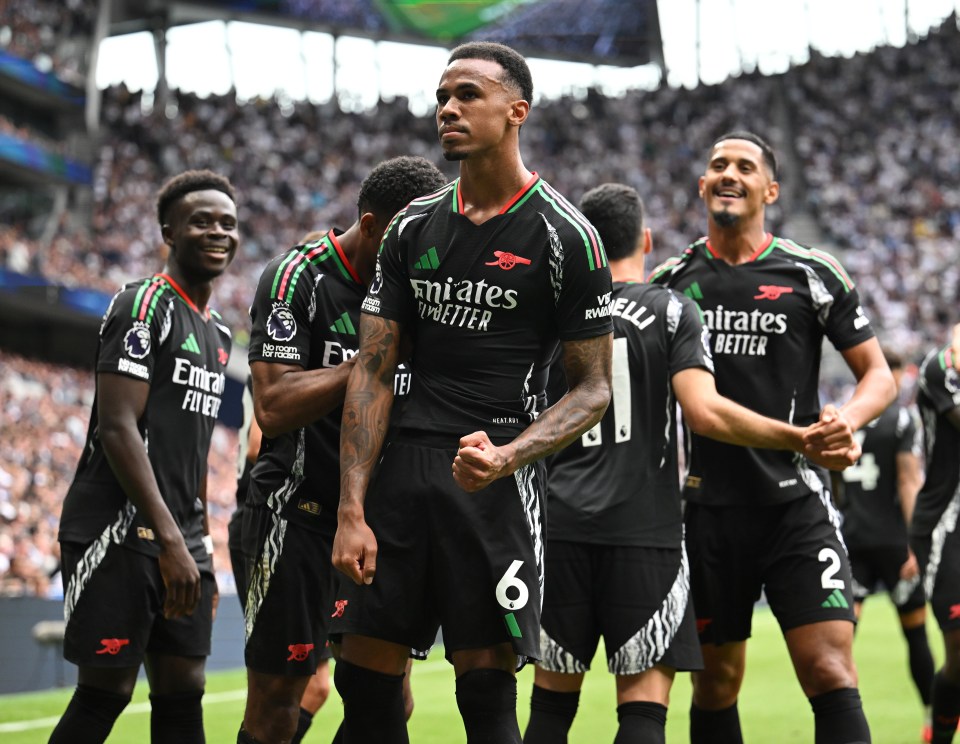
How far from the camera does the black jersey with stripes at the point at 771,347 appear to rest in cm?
516

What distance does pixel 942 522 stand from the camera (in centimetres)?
609

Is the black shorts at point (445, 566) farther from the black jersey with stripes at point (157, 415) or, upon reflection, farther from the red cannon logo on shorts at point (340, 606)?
the black jersey with stripes at point (157, 415)

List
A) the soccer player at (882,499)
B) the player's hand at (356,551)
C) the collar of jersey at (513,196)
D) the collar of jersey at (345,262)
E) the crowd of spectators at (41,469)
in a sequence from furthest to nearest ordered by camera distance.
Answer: the crowd of spectators at (41,469) < the soccer player at (882,499) < the collar of jersey at (345,262) < the collar of jersey at (513,196) < the player's hand at (356,551)

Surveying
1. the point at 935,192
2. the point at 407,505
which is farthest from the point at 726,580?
the point at 935,192

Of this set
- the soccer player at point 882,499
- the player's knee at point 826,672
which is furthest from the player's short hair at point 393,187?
the soccer player at point 882,499

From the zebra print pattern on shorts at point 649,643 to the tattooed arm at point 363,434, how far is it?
4.46ft

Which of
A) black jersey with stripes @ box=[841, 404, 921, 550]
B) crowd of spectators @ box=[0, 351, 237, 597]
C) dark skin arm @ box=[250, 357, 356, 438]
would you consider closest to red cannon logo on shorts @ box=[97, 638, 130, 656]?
dark skin arm @ box=[250, 357, 356, 438]

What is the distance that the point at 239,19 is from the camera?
40531 mm

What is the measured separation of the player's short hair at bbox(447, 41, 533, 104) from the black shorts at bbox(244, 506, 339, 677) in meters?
1.71

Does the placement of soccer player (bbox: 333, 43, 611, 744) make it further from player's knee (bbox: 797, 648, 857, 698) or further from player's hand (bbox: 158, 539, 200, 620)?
player's knee (bbox: 797, 648, 857, 698)

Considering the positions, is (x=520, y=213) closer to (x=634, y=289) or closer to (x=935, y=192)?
(x=634, y=289)

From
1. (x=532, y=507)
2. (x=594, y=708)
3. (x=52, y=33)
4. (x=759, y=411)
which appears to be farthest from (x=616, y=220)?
(x=52, y=33)

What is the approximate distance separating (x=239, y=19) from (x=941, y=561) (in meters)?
37.9

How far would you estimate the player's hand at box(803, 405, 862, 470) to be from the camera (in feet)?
14.5
